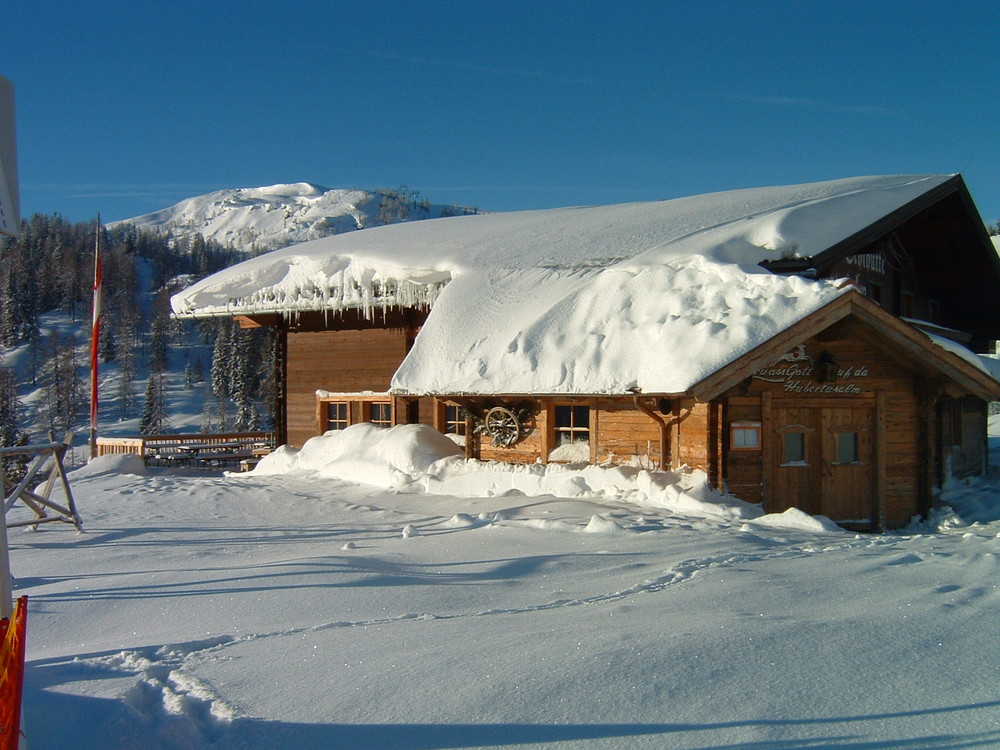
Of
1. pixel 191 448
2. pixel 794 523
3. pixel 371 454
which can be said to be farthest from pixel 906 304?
pixel 191 448

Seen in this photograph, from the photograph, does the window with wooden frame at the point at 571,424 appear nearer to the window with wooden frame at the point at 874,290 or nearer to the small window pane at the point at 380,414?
the small window pane at the point at 380,414

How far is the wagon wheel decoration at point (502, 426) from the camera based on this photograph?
553 inches

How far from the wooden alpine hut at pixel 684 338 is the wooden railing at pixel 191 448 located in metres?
4.84

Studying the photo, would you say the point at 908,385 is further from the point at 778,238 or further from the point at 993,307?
the point at 993,307

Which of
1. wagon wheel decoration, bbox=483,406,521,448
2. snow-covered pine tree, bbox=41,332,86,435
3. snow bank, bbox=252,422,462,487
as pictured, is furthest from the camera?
snow-covered pine tree, bbox=41,332,86,435

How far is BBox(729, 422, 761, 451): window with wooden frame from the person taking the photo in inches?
468

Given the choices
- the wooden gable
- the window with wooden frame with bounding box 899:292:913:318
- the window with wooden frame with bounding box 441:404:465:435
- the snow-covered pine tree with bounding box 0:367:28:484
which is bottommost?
the snow-covered pine tree with bounding box 0:367:28:484

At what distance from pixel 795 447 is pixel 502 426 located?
15.6 ft

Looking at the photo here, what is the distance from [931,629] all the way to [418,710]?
128 inches

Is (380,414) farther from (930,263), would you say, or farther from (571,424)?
(930,263)

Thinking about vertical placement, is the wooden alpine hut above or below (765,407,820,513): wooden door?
above

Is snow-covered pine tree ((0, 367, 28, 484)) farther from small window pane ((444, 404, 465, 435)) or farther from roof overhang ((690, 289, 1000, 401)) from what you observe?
roof overhang ((690, 289, 1000, 401))

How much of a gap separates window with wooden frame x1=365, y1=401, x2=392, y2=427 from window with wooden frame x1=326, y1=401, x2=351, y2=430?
55 centimetres

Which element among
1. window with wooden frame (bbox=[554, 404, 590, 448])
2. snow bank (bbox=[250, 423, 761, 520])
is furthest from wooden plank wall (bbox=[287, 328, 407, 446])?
window with wooden frame (bbox=[554, 404, 590, 448])
